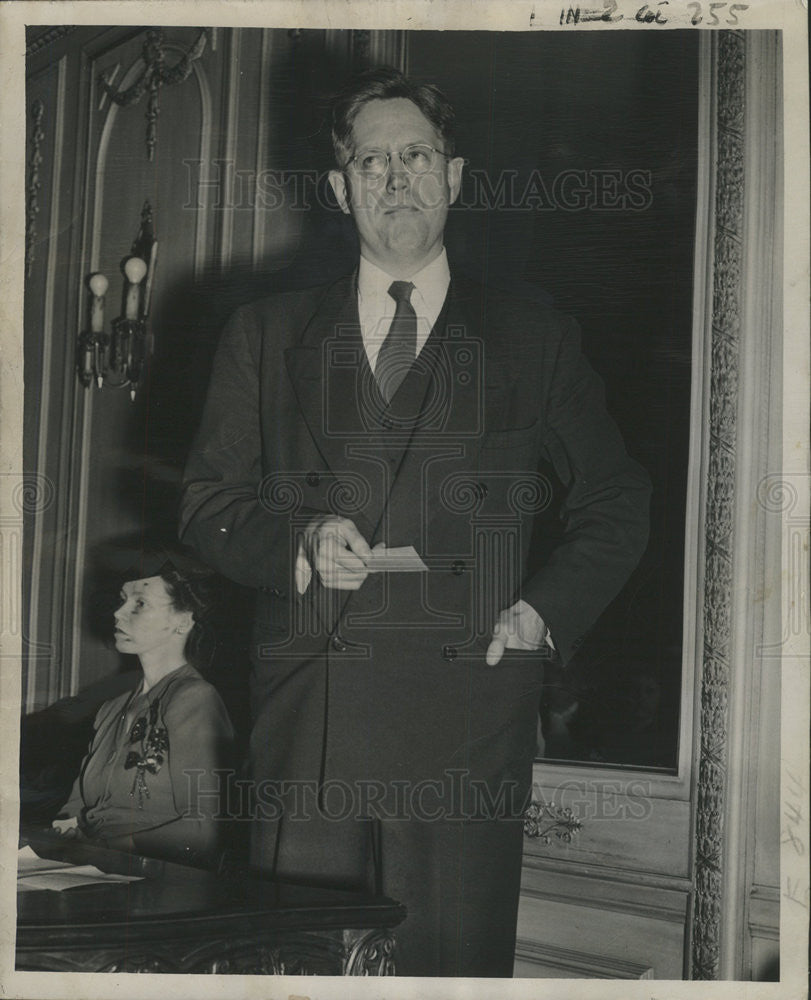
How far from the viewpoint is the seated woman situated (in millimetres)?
3162

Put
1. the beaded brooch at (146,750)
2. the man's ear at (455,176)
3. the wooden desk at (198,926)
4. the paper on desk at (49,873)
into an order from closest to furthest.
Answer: the wooden desk at (198,926) → the paper on desk at (49,873) → the beaded brooch at (146,750) → the man's ear at (455,176)

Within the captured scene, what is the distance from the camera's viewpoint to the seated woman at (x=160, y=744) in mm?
3162

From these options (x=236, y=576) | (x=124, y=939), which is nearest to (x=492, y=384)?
(x=236, y=576)

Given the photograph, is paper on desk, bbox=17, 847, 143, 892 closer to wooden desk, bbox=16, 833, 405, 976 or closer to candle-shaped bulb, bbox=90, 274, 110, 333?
wooden desk, bbox=16, 833, 405, 976

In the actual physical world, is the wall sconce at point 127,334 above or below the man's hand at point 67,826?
above

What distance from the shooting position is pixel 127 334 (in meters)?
3.33

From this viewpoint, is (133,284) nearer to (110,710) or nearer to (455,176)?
(455,176)

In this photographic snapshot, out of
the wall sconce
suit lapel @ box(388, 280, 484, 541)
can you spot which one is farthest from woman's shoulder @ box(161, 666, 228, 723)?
the wall sconce

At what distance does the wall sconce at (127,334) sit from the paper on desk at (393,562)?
85 cm

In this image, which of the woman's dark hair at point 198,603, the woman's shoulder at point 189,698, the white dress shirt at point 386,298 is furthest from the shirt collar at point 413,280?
the woman's shoulder at point 189,698

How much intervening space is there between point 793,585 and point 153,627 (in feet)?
5.82

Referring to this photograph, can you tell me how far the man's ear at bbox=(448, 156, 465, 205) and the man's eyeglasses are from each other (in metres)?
0.03

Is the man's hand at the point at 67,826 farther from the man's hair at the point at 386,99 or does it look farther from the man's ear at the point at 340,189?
the man's hair at the point at 386,99

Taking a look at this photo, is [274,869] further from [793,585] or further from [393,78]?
[393,78]
